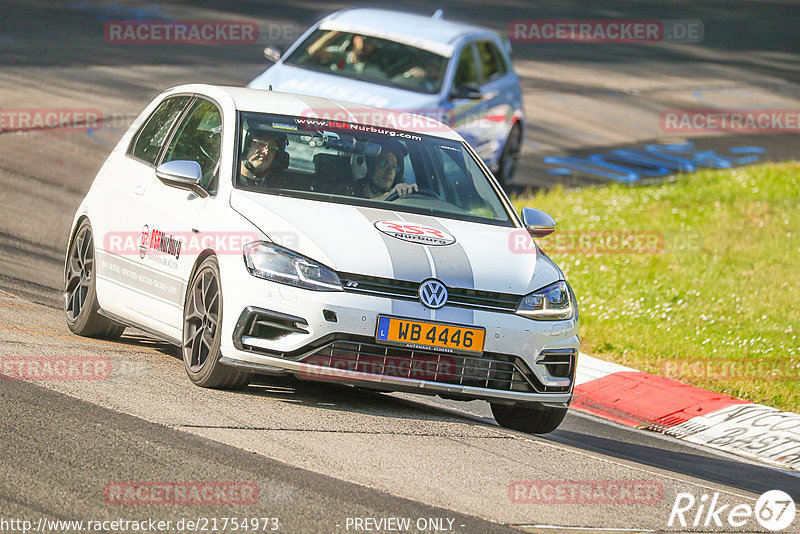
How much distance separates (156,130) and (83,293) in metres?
1.16

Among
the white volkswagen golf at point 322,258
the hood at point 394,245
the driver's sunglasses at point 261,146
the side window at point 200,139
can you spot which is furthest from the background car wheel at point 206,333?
the driver's sunglasses at point 261,146

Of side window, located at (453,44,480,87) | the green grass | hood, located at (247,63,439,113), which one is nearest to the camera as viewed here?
the green grass

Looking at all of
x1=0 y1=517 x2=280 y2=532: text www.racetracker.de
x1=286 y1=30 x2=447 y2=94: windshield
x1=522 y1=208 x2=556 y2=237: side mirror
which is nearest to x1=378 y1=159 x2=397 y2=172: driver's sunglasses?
x1=522 y1=208 x2=556 y2=237: side mirror

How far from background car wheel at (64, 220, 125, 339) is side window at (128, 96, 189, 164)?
59cm

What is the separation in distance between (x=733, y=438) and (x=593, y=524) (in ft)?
12.3

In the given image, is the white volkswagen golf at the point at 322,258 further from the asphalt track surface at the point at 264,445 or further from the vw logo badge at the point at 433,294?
the asphalt track surface at the point at 264,445

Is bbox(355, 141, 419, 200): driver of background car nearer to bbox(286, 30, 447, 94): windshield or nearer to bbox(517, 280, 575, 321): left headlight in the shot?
bbox(517, 280, 575, 321): left headlight

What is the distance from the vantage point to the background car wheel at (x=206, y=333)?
718 centimetres

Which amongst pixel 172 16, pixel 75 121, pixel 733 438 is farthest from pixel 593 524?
pixel 172 16

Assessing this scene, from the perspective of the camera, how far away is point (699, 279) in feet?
44.3

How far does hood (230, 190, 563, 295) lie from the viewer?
23.2 ft

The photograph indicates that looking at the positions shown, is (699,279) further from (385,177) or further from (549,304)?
(549,304)

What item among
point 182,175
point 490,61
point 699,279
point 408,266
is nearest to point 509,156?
point 490,61

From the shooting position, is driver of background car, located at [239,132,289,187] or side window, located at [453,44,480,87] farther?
side window, located at [453,44,480,87]
